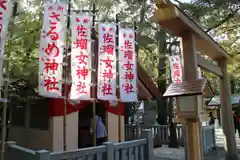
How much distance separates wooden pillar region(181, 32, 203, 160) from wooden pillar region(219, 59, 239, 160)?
138 inches

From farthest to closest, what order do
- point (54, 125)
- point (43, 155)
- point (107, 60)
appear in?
point (54, 125)
point (107, 60)
point (43, 155)

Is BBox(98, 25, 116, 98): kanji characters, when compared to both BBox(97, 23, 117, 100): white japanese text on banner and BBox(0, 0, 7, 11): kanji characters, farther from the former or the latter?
BBox(0, 0, 7, 11): kanji characters

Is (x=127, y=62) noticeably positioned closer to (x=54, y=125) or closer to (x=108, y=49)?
(x=108, y=49)

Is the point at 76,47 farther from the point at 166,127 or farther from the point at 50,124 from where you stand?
the point at 166,127

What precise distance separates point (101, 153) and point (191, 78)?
2.30 metres

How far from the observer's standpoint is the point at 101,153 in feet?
15.6

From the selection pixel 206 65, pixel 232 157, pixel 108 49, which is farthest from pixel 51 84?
pixel 232 157

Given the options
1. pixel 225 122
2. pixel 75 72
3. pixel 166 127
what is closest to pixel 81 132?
pixel 166 127

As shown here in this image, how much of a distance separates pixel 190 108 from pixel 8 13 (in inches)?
169

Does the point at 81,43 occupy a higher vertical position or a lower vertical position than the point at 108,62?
higher

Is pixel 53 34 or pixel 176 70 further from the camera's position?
pixel 176 70

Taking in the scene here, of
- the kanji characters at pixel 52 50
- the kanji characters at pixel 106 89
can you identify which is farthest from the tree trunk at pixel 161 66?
the kanji characters at pixel 52 50

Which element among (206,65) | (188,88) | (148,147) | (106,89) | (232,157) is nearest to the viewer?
(188,88)

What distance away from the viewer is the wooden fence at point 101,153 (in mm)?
4129
